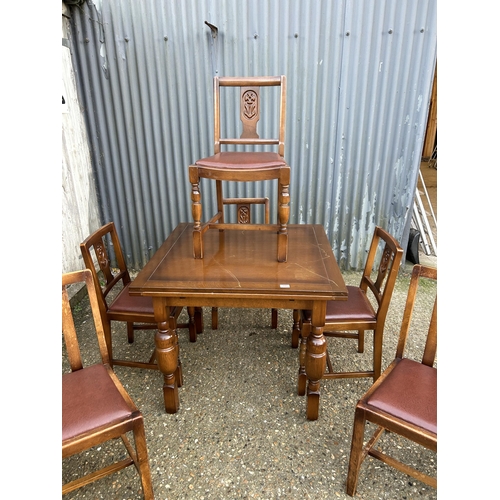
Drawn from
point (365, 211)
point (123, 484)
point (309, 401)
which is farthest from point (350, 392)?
point (365, 211)

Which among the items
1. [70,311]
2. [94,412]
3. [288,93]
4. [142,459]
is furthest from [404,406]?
[288,93]

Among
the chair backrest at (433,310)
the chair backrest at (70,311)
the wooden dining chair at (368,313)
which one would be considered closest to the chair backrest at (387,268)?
the wooden dining chair at (368,313)

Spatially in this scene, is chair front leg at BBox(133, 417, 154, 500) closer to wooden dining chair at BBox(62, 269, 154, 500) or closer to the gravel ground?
wooden dining chair at BBox(62, 269, 154, 500)

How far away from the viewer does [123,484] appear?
162 centimetres

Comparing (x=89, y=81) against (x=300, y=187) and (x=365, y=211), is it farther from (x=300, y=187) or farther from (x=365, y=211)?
(x=365, y=211)

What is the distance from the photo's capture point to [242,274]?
1.82 m

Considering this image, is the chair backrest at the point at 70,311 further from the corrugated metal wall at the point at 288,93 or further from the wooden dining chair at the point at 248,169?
the corrugated metal wall at the point at 288,93

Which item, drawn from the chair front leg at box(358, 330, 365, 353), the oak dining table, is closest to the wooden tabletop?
the oak dining table

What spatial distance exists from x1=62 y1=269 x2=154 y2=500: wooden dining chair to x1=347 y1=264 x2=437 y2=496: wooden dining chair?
34.2 inches

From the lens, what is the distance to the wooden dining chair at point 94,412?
126cm

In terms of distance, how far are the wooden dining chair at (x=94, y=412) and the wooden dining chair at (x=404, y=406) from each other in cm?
87

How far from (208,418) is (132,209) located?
231 centimetres

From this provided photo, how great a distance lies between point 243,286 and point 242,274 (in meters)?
0.13

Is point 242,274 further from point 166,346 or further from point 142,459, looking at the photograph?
point 142,459
